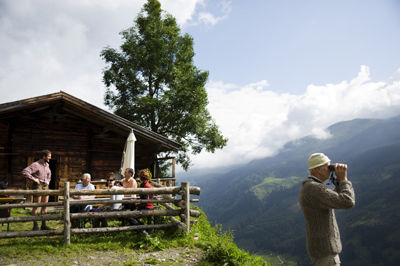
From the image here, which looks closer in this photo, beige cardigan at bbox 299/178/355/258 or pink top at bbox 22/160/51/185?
beige cardigan at bbox 299/178/355/258

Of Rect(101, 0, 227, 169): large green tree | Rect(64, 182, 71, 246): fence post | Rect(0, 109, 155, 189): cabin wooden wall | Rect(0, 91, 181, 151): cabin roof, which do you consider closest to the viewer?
Rect(64, 182, 71, 246): fence post

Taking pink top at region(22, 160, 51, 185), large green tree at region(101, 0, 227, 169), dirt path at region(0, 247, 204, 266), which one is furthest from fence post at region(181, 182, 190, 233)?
large green tree at region(101, 0, 227, 169)

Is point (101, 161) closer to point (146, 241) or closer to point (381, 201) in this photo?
point (146, 241)

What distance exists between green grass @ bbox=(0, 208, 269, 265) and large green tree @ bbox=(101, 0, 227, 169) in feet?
53.7

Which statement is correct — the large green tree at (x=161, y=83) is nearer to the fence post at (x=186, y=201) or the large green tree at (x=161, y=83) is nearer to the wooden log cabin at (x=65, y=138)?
the wooden log cabin at (x=65, y=138)

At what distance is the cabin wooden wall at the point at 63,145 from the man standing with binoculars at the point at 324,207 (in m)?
12.5

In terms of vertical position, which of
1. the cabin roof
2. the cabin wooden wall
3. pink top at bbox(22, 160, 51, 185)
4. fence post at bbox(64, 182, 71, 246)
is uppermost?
the cabin roof

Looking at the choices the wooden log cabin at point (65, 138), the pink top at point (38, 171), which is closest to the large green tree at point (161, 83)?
the wooden log cabin at point (65, 138)

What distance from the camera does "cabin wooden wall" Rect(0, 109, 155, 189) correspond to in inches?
500

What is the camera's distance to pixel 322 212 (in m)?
3.29

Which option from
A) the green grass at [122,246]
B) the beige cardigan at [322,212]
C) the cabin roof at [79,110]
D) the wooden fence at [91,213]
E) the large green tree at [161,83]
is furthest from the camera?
the large green tree at [161,83]

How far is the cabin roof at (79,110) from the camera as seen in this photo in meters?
11.3

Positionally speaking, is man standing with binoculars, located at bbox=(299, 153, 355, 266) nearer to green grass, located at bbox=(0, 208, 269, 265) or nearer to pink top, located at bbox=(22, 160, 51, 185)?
green grass, located at bbox=(0, 208, 269, 265)

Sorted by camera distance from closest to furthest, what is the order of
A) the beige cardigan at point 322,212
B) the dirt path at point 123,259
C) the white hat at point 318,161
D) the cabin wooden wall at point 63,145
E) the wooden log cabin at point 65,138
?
the beige cardigan at point 322,212, the white hat at point 318,161, the dirt path at point 123,259, the wooden log cabin at point 65,138, the cabin wooden wall at point 63,145
